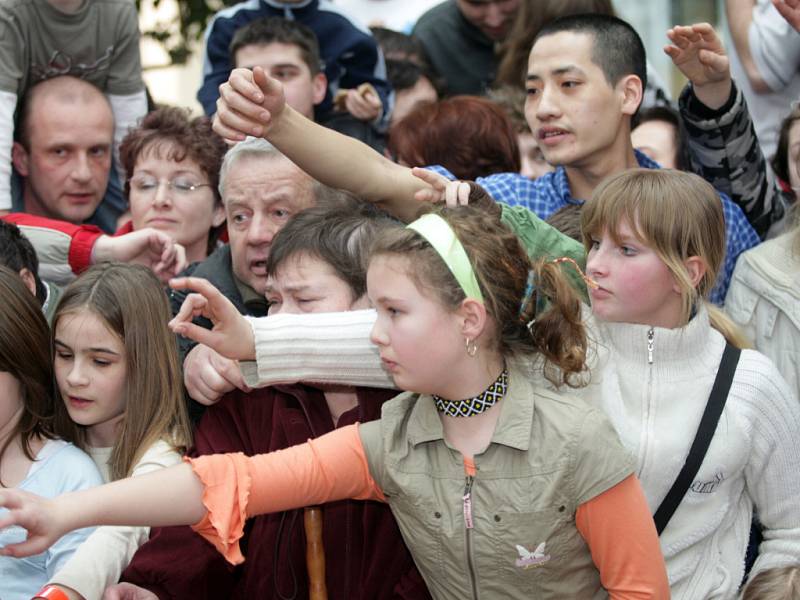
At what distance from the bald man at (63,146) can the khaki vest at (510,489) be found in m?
2.40

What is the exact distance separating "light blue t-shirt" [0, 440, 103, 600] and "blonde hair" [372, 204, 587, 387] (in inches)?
43.6

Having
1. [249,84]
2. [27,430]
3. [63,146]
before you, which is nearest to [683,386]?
[249,84]

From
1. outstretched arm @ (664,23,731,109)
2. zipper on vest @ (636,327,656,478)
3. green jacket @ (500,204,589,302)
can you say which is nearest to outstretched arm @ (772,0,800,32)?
outstretched arm @ (664,23,731,109)

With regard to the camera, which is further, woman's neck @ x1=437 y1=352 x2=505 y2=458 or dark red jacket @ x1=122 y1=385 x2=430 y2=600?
dark red jacket @ x1=122 y1=385 x2=430 y2=600

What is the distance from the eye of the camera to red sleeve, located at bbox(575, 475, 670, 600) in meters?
2.54

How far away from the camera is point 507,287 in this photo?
2.66 meters

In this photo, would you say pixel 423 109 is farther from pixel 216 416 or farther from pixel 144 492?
pixel 144 492

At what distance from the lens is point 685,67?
374 cm

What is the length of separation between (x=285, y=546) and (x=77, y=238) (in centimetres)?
154

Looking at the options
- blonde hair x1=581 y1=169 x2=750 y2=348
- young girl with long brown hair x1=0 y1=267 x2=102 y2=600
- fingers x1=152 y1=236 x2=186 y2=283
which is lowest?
young girl with long brown hair x1=0 y1=267 x2=102 y2=600

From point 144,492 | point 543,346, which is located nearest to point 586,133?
point 543,346

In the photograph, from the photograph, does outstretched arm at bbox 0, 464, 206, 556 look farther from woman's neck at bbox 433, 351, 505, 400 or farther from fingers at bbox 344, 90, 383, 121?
fingers at bbox 344, 90, 383, 121

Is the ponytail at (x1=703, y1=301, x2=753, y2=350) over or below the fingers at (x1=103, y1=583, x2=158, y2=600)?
over

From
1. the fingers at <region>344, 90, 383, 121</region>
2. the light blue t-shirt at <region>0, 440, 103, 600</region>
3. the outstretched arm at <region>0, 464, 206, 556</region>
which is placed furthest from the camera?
the fingers at <region>344, 90, 383, 121</region>
